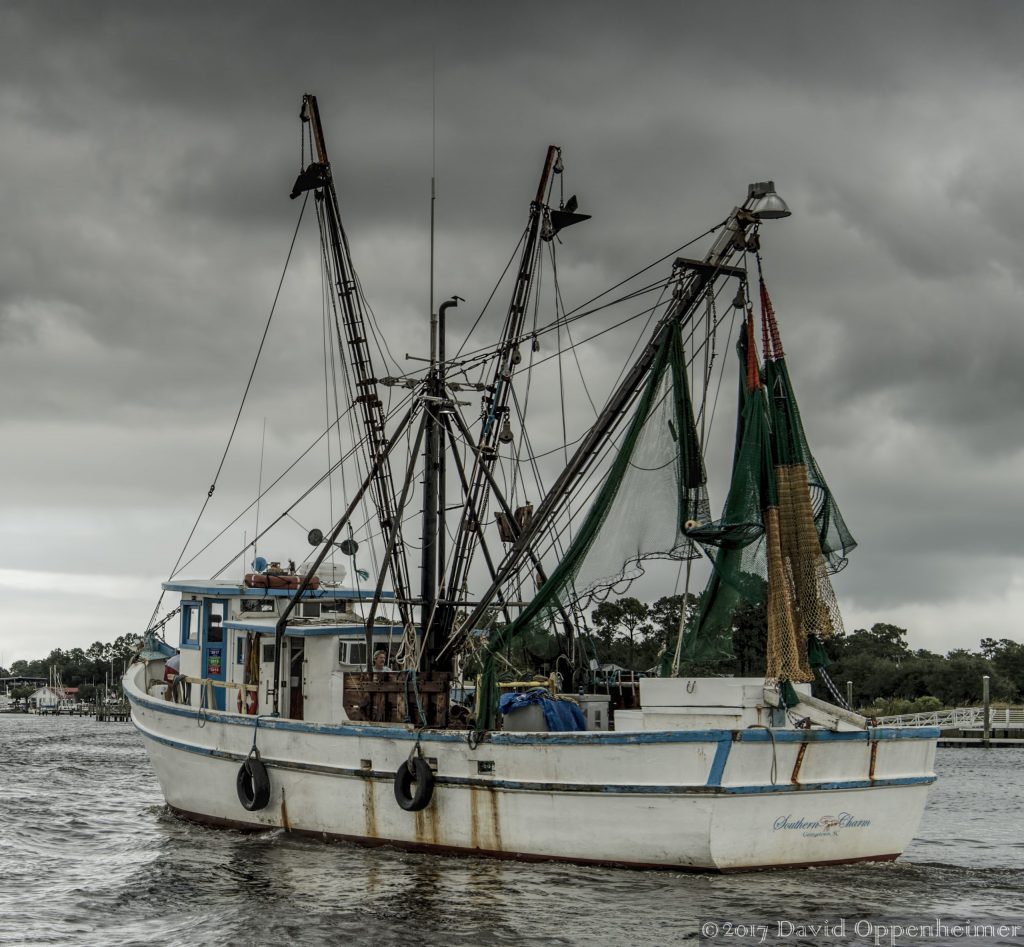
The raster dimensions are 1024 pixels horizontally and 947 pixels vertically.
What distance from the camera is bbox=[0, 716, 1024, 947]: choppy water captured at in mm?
15258

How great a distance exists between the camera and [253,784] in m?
22.2

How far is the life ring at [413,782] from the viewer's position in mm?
19328

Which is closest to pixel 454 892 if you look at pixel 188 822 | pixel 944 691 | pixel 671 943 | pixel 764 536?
pixel 671 943

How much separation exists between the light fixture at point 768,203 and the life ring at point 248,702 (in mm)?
13123

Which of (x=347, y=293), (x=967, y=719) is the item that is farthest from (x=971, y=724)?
(x=347, y=293)

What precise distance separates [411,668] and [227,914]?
19.0 feet

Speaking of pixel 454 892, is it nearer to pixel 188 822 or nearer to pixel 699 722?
pixel 699 722

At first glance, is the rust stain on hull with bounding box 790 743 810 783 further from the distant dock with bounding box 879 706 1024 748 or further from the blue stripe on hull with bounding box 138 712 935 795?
the distant dock with bounding box 879 706 1024 748

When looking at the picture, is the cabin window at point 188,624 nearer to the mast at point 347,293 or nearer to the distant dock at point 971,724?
the mast at point 347,293

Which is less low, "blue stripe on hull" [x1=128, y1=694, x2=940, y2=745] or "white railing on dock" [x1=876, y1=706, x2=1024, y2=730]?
"blue stripe on hull" [x1=128, y1=694, x2=940, y2=745]

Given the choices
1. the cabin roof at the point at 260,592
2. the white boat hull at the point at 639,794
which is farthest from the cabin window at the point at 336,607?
the white boat hull at the point at 639,794

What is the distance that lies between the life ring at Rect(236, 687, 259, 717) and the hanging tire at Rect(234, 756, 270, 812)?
1.93 meters

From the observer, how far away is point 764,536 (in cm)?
1864

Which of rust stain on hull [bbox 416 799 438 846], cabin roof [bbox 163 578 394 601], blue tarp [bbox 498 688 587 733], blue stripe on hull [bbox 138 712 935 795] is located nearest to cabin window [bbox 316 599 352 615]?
cabin roof [bbox 163 578 394 601]
